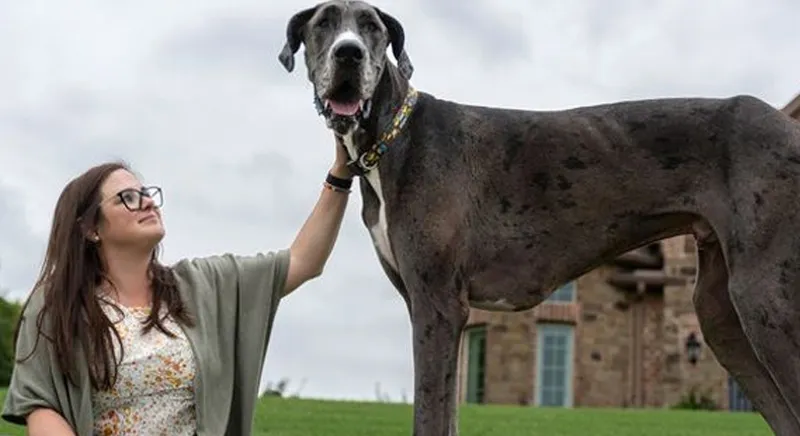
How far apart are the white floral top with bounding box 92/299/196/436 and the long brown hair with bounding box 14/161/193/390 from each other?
1.8 inches

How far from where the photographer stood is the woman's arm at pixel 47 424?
486cm

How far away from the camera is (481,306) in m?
5.12

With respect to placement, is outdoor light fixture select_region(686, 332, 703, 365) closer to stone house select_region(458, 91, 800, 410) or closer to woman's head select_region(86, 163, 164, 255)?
stone house select_region(458, 91, 800, 410)

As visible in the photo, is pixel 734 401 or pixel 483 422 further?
pixel 734 401

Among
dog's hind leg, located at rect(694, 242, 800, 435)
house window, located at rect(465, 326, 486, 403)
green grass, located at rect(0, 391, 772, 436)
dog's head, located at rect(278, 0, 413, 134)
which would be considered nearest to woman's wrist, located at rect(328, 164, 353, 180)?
dog's head, located at rect(278, 0, 413, 134)

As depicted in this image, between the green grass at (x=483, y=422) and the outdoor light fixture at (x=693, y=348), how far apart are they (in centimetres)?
1250

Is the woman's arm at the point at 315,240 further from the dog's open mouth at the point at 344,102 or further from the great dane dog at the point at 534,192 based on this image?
the dog's open mouth at the point at 344,102

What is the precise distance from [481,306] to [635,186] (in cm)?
75

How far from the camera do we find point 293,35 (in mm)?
5023

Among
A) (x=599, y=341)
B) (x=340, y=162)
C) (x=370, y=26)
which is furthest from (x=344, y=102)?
Result: (x=599, y=341)

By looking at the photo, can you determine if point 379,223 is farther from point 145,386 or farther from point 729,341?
point 729,341

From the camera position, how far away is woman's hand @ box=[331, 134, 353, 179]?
16.8ft

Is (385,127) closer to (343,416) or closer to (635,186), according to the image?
(635,186)

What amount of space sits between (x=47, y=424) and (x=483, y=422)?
8.55 meters
